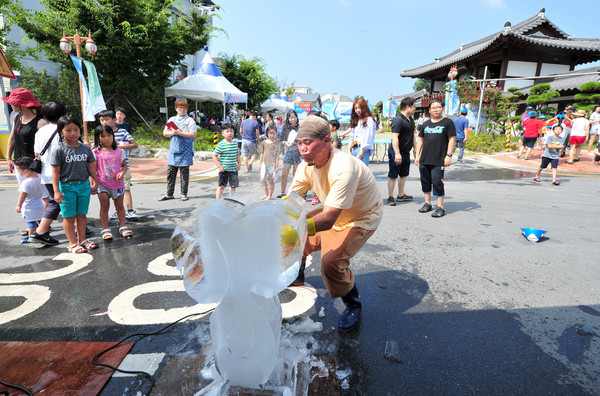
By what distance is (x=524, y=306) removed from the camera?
2.72 metres

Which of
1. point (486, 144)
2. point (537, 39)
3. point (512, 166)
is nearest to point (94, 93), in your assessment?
point (512, 166)

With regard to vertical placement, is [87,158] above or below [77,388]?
above

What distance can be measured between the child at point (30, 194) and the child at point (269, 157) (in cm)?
324

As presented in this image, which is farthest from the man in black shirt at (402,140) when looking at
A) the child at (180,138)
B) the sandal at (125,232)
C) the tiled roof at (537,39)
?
the tiled roof at (537,39)

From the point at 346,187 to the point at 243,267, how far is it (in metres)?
0.96

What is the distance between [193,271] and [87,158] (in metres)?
3.06

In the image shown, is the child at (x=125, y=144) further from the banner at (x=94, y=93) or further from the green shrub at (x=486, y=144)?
the green shrub at (x=486, y=144)

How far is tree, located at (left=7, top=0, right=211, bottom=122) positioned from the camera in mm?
13156

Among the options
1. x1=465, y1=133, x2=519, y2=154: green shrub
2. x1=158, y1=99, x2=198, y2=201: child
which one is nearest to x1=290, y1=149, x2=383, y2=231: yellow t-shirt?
x1=158, y1=99, x2=198, y2=201: child

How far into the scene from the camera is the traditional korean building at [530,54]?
57.9 ft

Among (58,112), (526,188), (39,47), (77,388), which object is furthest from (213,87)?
(77,388)

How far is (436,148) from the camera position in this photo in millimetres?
5113

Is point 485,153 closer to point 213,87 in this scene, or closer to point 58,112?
point 213,87

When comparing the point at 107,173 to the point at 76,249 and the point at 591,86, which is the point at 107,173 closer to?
the point at 76,249
